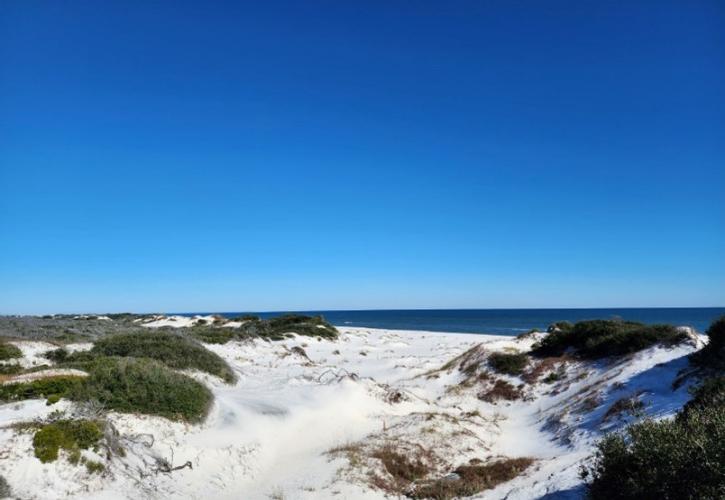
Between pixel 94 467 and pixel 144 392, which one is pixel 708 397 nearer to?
pixel 94 467

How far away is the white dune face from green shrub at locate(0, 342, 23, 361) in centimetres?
85

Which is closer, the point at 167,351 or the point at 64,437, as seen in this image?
the point at 64,437

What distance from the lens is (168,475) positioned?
478 inches

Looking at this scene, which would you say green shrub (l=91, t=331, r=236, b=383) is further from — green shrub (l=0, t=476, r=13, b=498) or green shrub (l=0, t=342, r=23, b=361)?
green shrub (l=0, t=476, r=13, b=498)

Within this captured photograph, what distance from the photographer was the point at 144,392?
15.0m

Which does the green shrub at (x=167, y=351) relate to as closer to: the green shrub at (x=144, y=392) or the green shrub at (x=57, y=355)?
the green shrub at (x=57, y=355)

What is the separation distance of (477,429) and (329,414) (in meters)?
5.19

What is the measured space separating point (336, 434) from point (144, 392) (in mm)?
6128

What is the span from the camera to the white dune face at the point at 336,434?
10984 millimetres

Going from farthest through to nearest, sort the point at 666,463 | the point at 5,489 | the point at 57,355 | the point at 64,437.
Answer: the point at 57,355 → the point at 64,437 → the point at 5,489 → the point at 666,463

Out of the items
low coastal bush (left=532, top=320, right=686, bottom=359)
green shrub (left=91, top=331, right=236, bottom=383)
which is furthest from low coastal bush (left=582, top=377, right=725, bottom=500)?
green shrub (left=91, top=331, right=236, bottom=383)

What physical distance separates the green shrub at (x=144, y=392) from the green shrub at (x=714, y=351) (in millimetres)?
16629

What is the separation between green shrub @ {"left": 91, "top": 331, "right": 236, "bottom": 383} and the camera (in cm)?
2153

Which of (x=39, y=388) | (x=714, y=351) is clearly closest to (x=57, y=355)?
(x=39, y=388)
